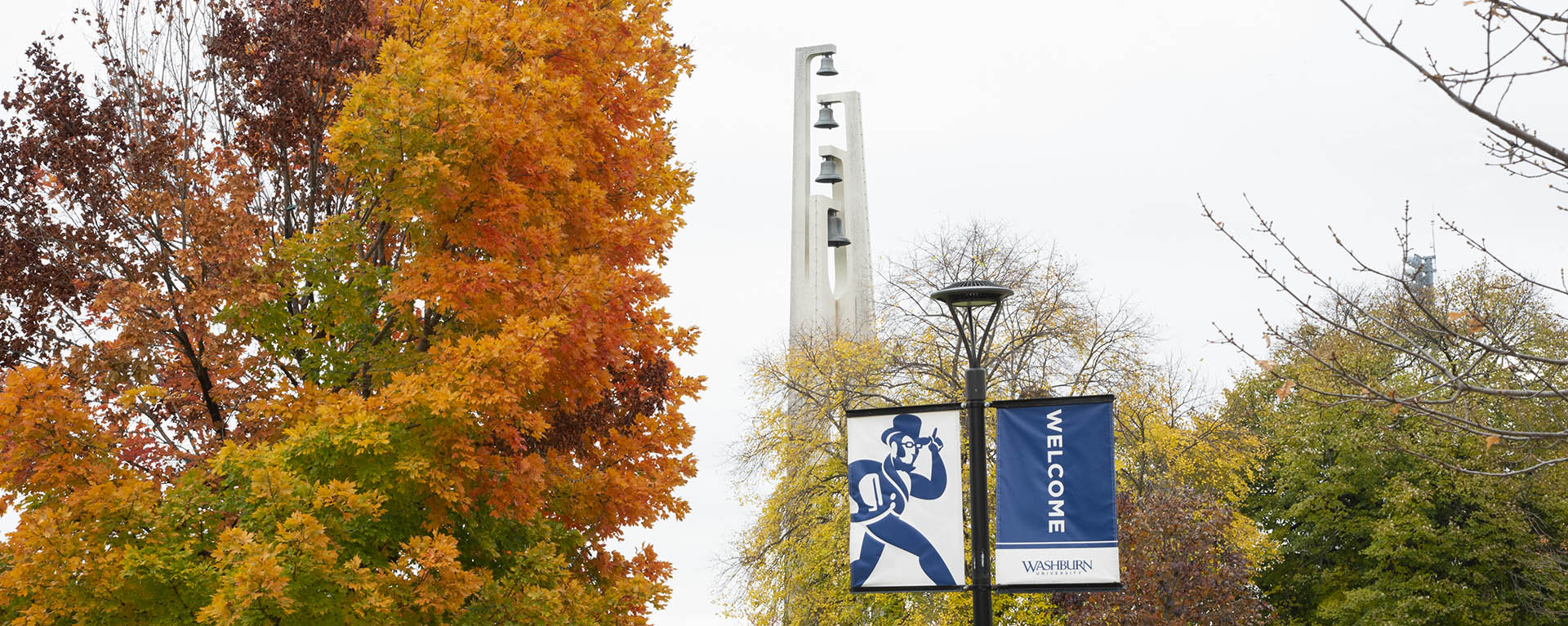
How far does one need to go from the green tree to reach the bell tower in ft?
31.9

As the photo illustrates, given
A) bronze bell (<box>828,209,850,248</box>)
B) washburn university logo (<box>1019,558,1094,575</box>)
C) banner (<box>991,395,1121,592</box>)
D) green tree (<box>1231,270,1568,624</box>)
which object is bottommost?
washburn university logo (<box>1019,558,1094,575</box>)

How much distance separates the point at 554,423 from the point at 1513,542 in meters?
29.9

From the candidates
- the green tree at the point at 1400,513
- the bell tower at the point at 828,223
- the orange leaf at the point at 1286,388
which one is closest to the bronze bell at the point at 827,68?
the bell tower at the point at 828,223

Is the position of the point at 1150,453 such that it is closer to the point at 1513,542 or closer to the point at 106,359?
the point at 1513,542

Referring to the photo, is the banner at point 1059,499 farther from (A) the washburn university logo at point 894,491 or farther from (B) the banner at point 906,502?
(A) the washburn university logo at point 894,491

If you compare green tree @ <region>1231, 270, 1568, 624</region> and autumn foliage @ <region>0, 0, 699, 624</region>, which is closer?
autumn foliage @ <region>0, 0, 699, 624</region>

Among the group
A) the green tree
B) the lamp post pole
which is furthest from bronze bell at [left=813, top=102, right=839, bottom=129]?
the lamp post pole

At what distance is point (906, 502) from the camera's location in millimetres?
11219

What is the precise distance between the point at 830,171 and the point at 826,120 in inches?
51.8

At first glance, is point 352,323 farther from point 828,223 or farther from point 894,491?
point 828,223

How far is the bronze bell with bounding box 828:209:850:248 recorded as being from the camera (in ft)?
114

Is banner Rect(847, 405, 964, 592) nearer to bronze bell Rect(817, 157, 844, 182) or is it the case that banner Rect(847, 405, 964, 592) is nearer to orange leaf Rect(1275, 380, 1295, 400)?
orange leaf Rect(1275, 380, 1295, 400)

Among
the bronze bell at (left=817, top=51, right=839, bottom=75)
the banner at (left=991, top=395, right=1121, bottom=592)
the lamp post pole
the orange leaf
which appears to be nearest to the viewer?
the orange leaf

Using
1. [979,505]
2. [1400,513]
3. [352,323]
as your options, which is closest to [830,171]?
[1400,513]
